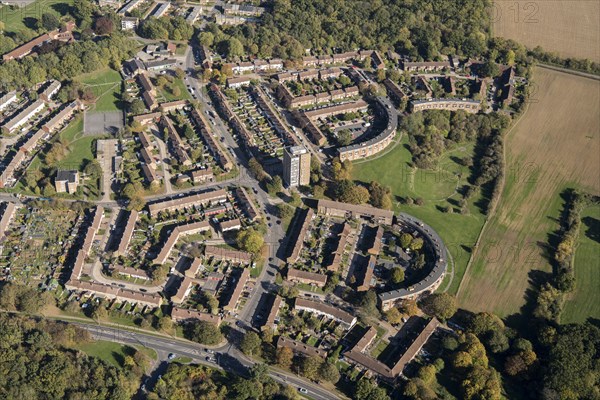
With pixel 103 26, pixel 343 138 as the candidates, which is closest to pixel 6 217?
pixel 343 138

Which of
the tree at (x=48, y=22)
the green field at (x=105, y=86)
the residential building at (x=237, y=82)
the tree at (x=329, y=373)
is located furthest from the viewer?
the tree at (x=48, y=22)

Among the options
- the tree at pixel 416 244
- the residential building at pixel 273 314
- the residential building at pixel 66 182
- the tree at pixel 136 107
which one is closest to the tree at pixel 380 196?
the tree at pixel 416 244

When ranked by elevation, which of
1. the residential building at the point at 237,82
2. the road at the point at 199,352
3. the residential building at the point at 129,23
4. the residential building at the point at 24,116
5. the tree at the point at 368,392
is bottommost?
the road at the point at 199,352

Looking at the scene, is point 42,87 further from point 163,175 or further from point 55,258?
point 55,258

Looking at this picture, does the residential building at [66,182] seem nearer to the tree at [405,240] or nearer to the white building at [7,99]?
the white building at [7,99]

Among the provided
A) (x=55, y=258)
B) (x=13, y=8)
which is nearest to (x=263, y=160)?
(x=55, y=258)
